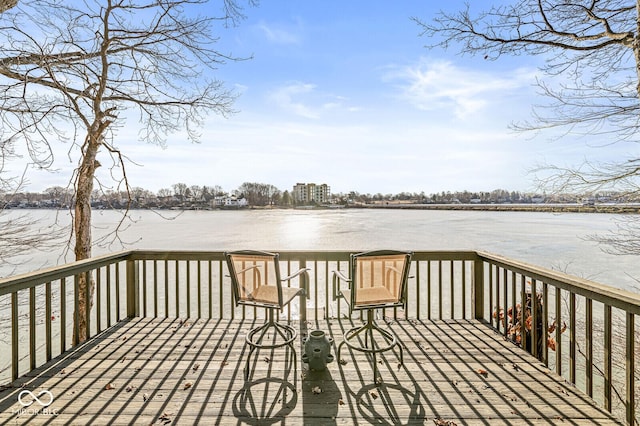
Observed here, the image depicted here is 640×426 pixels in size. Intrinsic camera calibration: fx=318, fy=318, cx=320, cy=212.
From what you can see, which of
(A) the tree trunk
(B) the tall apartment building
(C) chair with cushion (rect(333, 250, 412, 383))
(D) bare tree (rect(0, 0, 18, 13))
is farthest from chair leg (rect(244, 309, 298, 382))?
(B) the tall apartment building

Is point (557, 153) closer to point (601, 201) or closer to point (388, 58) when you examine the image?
point (601, 201)

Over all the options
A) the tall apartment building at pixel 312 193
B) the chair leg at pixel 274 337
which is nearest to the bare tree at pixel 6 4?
the chair leg at pixel 274 337

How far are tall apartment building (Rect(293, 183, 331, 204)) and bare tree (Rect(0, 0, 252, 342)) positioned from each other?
67226 mm

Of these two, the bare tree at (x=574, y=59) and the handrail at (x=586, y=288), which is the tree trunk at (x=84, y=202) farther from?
the handrail at (x=586, y=288)

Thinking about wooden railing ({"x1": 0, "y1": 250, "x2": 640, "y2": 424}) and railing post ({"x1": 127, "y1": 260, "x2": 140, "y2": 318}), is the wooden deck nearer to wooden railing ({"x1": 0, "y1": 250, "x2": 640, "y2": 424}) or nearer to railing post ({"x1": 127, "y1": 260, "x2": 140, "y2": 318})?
wooden railing ({"x1": 0, "y1": 250, "x2": 640, "y2": 424})

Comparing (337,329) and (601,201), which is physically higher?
(601,201)

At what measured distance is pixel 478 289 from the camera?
4.01m

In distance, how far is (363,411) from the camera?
220cm

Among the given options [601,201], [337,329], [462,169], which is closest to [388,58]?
[601,201]

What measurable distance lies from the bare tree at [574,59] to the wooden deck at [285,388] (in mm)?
4417

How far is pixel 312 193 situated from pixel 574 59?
72.0 metres

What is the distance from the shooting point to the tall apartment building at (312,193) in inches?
2962

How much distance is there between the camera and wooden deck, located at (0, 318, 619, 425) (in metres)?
2.14

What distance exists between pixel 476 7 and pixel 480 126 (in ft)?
9.65
